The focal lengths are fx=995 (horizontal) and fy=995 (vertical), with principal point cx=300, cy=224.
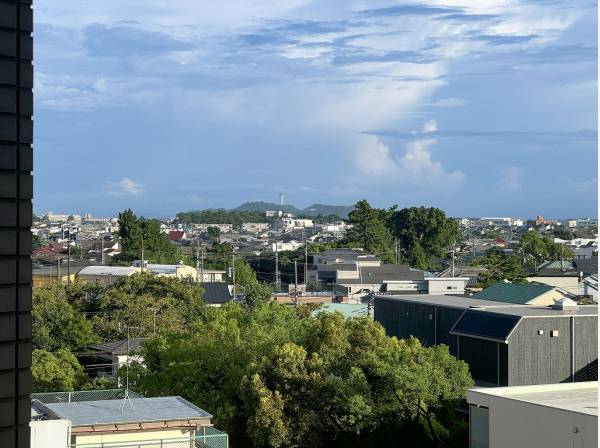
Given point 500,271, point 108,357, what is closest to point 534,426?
point 108,357

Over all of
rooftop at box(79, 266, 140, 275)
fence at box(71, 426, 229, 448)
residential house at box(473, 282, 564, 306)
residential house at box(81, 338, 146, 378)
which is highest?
residential house at box(473, 282, 564, 306)

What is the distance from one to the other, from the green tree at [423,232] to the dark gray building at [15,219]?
58653 mm

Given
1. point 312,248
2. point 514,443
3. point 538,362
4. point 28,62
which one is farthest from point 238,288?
point 28,62

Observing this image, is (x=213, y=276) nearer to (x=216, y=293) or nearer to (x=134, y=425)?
(x=216, y=293)

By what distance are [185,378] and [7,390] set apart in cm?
1327

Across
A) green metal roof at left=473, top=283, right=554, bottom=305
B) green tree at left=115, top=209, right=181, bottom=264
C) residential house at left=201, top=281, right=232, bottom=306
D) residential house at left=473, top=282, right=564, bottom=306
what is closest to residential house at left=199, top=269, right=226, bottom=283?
green tree at left=115, top=209, right=181, bottom=264

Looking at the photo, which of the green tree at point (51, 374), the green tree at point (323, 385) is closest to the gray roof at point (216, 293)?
the green tree at point (51, 374)

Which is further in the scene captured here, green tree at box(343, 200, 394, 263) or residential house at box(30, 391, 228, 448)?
green tree at box(343, 200, 394, 263)

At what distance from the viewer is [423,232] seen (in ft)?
214

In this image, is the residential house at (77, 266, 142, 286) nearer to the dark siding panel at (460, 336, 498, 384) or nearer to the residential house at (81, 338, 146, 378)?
the residential house at (81, 338, 146, 378)

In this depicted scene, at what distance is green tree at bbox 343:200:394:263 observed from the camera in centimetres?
6344

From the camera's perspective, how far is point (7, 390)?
441cm

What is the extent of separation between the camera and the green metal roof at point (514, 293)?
2253 centimetres

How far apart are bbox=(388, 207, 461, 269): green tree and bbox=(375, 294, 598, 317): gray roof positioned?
38392 millimetres
